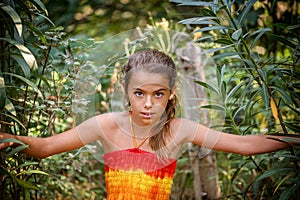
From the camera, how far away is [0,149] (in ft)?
5.38

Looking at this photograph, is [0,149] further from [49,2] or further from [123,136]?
[49,2]

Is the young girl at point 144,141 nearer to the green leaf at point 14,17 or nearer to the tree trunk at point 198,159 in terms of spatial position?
the green leaf at point 14,17

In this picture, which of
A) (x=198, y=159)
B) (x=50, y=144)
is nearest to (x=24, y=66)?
(x=50, y=144)

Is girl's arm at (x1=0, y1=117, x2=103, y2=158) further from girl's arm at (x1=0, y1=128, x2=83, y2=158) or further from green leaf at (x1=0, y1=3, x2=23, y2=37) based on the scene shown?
green leaf at (x1=0, y1=3, x2=23, y2=37)

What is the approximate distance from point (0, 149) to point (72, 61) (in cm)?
76

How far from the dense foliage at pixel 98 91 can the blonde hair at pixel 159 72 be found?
0.18m

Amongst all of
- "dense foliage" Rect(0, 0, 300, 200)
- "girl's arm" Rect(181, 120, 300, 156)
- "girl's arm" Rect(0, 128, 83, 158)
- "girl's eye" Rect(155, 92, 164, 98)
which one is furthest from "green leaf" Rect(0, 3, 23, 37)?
"girl's arm" Rect(181, 120, 300, 156)

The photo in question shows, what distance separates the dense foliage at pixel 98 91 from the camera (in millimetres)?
1754

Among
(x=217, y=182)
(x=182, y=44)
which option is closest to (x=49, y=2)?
(x=182, y=44)

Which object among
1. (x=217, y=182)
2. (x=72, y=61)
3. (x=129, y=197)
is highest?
(x=72, y=61)

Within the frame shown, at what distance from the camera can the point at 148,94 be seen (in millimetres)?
1805

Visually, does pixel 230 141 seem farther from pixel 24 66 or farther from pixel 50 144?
pixel 24 66

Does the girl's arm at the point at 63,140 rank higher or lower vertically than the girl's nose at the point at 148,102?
lower

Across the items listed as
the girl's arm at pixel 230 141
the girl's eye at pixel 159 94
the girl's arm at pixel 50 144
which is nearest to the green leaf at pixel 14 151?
the girl's arm at pixel 50 144
